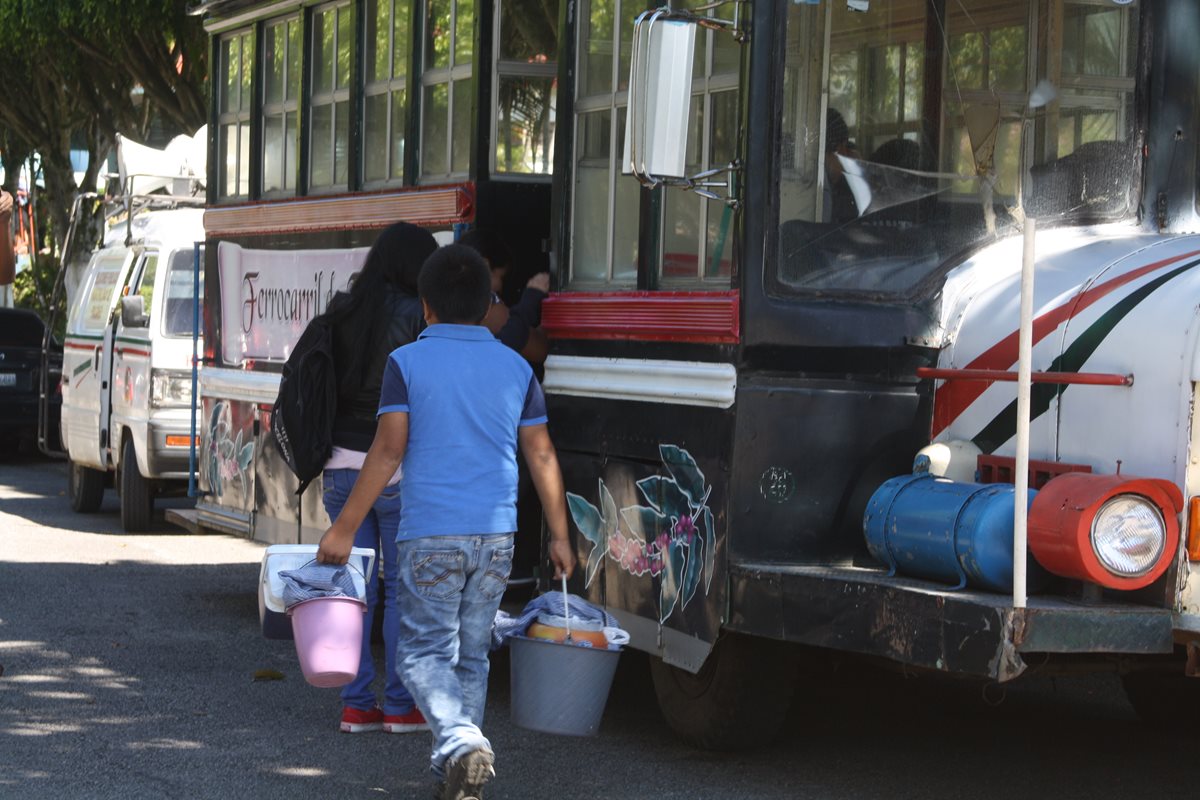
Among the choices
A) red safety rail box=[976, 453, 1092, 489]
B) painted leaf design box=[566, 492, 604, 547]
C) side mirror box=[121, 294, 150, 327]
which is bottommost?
painted leaf design box=[566, 492, 604, 547]

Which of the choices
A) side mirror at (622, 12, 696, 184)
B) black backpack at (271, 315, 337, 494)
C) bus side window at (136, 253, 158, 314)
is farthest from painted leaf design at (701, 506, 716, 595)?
bus side window at (136, 253, 158, 314)

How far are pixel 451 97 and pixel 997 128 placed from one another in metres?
2.57

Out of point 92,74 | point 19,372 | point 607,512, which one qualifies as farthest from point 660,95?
point 92,74

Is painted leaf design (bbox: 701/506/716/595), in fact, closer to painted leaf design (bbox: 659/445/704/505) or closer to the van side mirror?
painted leaf design (bbox: 659/445/704/505)

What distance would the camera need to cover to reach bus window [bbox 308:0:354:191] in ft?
28.6

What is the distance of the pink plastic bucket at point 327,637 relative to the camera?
5.59 m

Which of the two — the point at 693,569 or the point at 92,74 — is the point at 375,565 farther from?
the point at 92,74

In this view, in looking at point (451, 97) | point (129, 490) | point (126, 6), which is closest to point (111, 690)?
point (451, 97)

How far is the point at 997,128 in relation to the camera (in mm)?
6074

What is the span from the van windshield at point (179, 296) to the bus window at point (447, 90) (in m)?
5.72

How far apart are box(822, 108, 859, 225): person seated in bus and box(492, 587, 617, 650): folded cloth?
1.38m

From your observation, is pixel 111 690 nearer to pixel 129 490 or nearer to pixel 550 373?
pixel 550 373

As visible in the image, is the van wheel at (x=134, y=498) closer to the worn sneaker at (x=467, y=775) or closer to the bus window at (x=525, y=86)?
the bus window at (x=525, y=86)

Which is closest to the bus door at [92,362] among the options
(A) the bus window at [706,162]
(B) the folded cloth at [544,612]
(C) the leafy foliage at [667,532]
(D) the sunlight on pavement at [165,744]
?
(D) the sunlight on pavement at [165,744]
